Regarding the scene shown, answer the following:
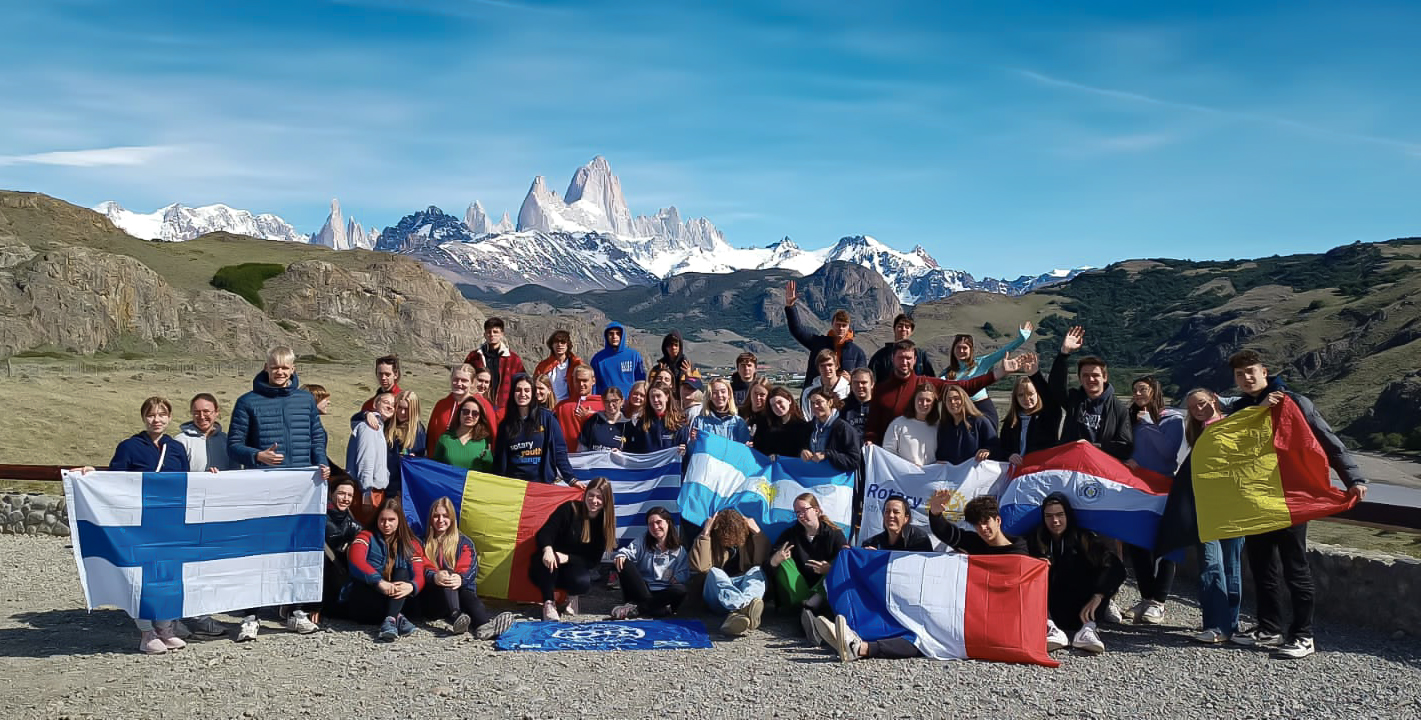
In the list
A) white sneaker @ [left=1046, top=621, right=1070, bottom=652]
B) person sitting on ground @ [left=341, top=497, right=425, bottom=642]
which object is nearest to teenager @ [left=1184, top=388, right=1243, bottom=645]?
white sneaker @ [left=1046, top=621, right=1070, bottom=652]

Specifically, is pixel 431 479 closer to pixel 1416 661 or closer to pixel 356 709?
pixel 356 709

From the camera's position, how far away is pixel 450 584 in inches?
A: 387

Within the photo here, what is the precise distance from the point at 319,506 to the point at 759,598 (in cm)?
420

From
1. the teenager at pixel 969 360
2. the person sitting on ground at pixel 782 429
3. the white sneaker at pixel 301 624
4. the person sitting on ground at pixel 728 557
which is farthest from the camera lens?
the teenager at pixel 969 360

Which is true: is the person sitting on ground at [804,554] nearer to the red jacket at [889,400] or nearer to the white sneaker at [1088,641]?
the red jacket at [889,400]

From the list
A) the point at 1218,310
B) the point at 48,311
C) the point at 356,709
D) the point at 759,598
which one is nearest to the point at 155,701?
the point at 356,709

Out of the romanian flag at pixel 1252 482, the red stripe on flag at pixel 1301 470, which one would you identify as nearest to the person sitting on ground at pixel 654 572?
the romanian flag at pixel 1252 482

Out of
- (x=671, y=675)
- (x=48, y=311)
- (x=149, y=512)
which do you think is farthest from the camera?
(x=48, y=311)

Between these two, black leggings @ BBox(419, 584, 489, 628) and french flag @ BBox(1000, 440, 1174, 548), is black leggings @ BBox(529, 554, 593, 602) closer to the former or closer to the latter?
black leggings @ BBox(419, 584, 489, 628)

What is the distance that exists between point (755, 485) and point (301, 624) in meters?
4.59

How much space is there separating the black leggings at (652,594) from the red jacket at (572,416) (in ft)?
7.92

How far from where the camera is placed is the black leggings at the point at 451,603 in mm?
9859

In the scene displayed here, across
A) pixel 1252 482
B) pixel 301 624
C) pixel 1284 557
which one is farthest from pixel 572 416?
pixel 1284 557

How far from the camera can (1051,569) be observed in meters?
9.69
